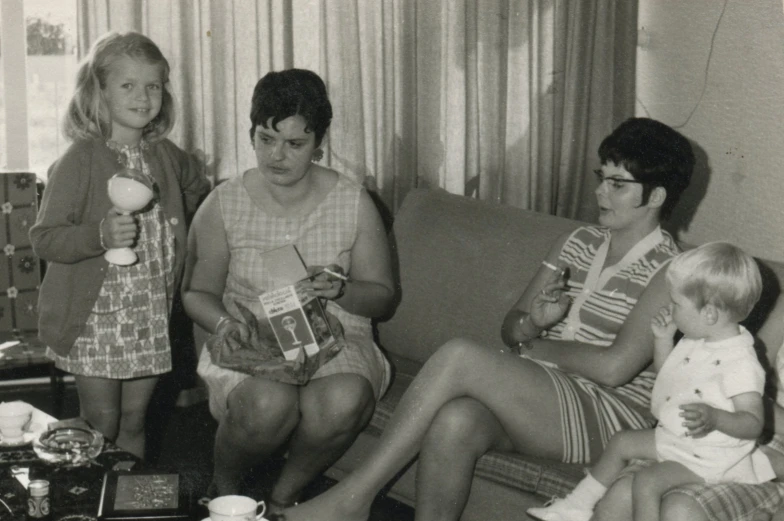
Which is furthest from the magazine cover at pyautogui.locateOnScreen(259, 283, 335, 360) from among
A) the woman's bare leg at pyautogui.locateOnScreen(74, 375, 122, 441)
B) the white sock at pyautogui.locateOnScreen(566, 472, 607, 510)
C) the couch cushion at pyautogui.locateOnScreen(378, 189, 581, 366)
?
the white sock at pyautogui.locateOnScreen(566, 472, 607, 510)

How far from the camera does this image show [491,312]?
2.96 metres

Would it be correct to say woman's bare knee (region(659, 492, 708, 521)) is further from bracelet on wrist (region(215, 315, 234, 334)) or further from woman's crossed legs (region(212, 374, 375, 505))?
bracelet on wrist (region(215, 315, 234, 334))

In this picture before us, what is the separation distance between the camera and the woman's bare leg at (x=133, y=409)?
8.82 ft

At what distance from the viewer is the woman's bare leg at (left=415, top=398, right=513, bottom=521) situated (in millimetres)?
2279

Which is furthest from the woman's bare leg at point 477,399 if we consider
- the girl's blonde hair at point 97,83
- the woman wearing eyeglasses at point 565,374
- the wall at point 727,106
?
the wall at point 727,106

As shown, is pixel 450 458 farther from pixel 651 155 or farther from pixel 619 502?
pixel 651 155

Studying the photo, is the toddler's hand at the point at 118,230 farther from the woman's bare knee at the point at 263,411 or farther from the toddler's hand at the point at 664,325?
the toddler's hand at the point at 664,325

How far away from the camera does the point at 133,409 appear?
270cm

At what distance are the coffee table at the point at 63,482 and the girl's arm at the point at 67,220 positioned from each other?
0.52m

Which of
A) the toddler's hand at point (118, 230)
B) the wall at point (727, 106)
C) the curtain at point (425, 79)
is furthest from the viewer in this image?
the curtain at point (425, 79)

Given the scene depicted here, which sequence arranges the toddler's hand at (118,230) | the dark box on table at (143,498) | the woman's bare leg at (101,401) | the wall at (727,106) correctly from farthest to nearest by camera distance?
1. the wall at (727,106)
2. the woman's bare leg at (101,401)
3. the toddler's hand at (118,230)
4. the dark box on table at (143,498)

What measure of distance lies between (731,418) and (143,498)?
1.13m

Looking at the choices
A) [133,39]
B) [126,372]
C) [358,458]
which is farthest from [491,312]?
[133,39]

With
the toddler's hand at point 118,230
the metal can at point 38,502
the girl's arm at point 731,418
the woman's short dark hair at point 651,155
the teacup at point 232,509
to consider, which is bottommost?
the metal can at point 38,502
